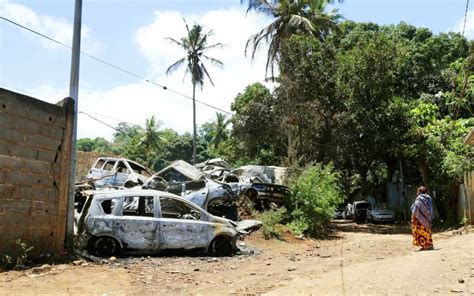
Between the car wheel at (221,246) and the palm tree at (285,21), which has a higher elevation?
the palm tree at (285,21)

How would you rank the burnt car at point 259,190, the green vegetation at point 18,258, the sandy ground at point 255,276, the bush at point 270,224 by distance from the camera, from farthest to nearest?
the burnt car at point 259,190, the bush at point 270,224, the green vegetation at point 18,258, the sandy ground at point 255,276

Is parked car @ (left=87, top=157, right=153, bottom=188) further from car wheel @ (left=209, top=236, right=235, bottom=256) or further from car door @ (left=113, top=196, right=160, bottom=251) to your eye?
car wheel @ (left=209, top=236, right=235, bottom=256)

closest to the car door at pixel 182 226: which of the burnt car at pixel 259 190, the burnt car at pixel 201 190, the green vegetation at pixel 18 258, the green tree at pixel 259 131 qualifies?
the burnt car at pixel 201 190

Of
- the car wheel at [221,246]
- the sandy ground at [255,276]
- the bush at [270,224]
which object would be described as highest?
the bush at [270,224]

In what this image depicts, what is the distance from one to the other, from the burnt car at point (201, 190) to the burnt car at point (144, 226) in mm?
2965

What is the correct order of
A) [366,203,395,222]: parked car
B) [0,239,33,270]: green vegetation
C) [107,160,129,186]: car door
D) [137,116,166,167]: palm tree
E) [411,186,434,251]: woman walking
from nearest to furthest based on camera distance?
[0,239,33,270]: green vegetation < [411,186,434,251]: woman walking < [107,160,129,186]: car door < [366,203,395,222]: parked car < [137,116,166,167]: palm tree

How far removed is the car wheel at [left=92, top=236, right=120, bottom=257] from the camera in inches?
418

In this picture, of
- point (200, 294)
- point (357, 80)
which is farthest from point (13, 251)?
point (357, 80)

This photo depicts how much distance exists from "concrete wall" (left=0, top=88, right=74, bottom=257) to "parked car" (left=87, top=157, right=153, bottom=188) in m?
7.04

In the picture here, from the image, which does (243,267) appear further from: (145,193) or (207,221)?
(145,193)

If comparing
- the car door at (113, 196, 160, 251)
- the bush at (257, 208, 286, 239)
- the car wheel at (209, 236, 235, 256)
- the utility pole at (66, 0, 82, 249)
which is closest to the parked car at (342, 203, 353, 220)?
the bush at (257, 208, 286, 239)

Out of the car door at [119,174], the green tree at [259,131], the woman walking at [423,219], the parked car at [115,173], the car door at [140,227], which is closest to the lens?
the car door at [140,227]

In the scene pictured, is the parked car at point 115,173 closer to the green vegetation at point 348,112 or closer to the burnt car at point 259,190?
the burnt car at point 259,190

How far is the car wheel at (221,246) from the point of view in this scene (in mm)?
11812
